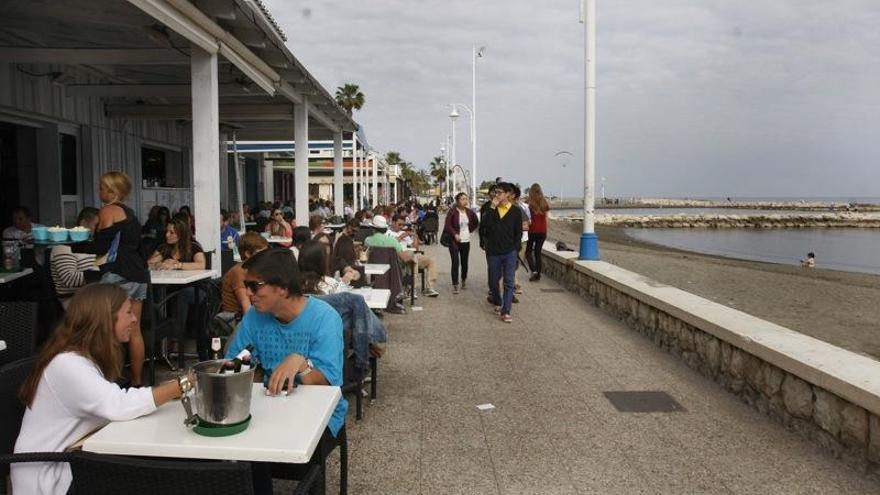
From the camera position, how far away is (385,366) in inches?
234

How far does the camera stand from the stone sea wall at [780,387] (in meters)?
3.62

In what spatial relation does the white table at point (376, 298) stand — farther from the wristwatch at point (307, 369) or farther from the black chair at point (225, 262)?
the black chair at point (225, 262)

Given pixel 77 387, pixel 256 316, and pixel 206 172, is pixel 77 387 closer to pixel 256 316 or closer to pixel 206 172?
pixel 256 316

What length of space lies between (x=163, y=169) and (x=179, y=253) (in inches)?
369

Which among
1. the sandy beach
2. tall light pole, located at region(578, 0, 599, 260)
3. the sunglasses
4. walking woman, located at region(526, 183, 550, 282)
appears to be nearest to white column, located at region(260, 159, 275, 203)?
the sandy beach

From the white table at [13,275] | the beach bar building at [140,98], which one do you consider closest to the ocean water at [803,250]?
the beach bar building at [140,98]

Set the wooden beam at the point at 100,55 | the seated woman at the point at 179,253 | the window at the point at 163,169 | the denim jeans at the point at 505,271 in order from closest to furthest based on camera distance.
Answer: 1. the seated woman at the point at 179,253
2. the wooden beam at the point at 100,55
3. the denim jeans at the point at 505,271
4. the window at the point at 163,169

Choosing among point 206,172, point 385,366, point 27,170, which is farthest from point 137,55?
point 385,366

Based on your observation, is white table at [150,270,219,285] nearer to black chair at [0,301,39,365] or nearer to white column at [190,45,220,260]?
white column at [190,45,220,260]

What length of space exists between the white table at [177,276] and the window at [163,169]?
8.09 m

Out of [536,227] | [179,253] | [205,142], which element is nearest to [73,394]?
[179,253]

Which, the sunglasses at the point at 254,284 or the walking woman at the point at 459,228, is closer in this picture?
the sunglasses at the point at 254,284

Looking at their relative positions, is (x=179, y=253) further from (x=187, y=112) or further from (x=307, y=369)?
(x=187, y=112)

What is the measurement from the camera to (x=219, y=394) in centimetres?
204
